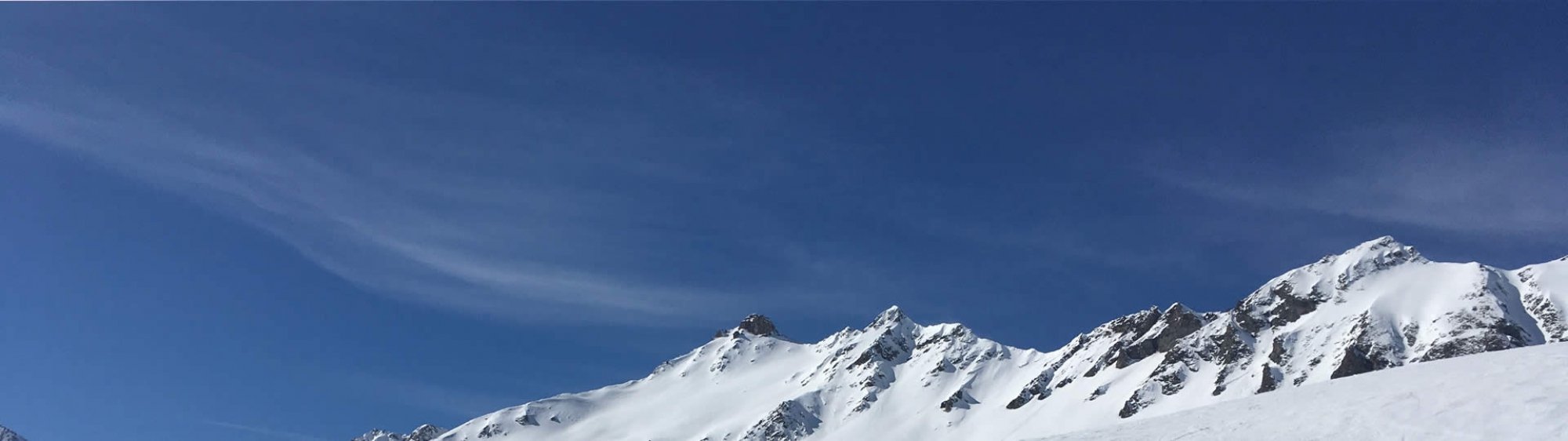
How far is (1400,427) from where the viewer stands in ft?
99.0

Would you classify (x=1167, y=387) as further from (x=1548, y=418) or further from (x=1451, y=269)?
(x=1548, y=418)

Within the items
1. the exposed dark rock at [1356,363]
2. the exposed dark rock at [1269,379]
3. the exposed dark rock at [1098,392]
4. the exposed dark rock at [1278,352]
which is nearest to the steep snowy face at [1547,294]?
the exposed dark rock at [1356,363]

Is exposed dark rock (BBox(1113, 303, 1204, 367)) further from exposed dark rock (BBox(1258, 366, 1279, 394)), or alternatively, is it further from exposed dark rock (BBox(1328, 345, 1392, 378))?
exposed dark rock (BBox(1328, 345, 1392, 378))

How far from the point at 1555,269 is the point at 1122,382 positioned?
238ft

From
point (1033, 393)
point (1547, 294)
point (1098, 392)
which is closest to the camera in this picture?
point (1547, 294)

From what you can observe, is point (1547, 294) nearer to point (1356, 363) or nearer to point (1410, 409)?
point (1356, 363)

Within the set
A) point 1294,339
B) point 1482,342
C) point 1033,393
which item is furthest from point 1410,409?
point 1033,393

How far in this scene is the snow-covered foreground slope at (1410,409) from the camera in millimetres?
28938

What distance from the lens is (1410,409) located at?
31766mm

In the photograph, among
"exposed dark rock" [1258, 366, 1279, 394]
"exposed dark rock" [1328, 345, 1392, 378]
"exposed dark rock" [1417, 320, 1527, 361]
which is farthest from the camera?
"exposed dark rock" [1258, 366, 1279, 394]

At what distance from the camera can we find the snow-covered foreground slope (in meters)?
A: 28.9

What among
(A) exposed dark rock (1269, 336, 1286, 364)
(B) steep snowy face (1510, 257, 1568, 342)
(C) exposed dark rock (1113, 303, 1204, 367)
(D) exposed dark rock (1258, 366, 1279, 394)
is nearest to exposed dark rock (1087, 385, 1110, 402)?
(C) exposed dark rock (1113, 303, 1204, 367)

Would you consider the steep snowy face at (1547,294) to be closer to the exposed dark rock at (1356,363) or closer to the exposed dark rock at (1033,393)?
the exposed dark rock at (1356,363)

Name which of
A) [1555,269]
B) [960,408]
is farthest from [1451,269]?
[960,408]
